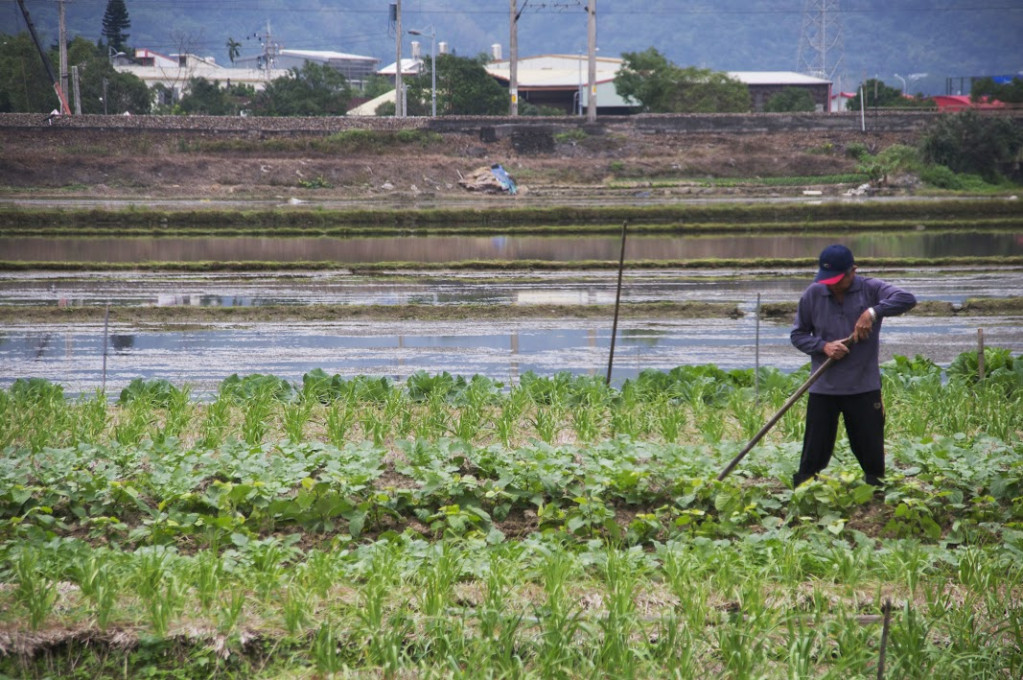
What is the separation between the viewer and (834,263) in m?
6.37

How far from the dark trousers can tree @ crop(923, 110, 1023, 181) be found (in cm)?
4429

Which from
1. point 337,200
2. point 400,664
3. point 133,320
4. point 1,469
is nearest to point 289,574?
point 400,664

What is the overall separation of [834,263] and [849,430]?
3.67ft

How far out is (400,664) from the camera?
4.74 m

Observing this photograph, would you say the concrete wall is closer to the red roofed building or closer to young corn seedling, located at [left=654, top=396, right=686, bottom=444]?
the red roofed building

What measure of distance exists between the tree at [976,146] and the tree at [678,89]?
1605 centimetres

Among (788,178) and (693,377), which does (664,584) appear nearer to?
(693,377)

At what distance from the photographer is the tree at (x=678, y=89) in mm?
61656

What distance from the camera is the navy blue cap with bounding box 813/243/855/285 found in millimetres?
6363

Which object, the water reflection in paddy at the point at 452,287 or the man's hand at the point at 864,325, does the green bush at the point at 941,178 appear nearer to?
the water reflection in paddy at the point at 452,287

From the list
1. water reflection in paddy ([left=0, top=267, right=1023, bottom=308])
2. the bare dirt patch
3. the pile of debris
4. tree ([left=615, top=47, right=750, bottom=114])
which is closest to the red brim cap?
water reflection in paddy ([left=0, top=267, right=1023, bottom=308])

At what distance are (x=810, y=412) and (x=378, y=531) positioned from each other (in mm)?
2918

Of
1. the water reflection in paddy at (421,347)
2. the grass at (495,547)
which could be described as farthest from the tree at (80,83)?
the grass at (495,547)

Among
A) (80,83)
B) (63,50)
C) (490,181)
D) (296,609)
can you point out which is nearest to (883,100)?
(490,181)
